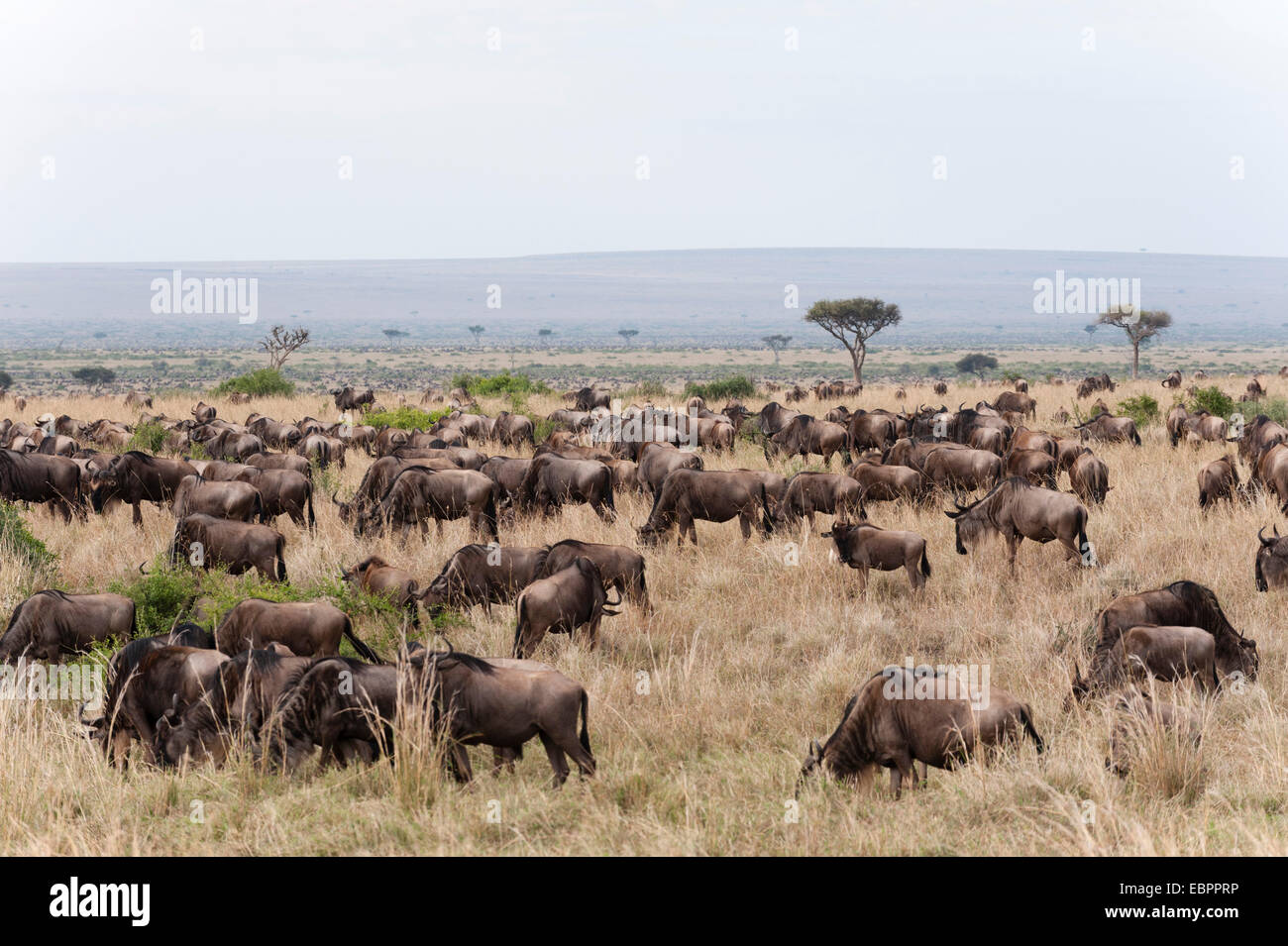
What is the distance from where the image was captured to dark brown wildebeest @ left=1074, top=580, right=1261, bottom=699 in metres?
7.40

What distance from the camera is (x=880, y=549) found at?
9.96 meters

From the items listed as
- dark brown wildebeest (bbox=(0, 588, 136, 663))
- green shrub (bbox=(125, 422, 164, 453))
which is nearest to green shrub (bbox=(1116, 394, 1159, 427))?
green shrub (bbox=(125, 422, 164, 453))

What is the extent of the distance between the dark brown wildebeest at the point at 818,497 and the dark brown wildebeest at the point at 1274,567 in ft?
13.3

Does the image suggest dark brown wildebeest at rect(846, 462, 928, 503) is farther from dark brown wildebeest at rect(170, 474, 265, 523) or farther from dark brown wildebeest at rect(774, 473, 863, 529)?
dark brown wildebeest at rect(170, 474, 265, 523)

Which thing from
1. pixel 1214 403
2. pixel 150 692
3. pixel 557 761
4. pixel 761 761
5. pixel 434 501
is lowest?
pixel 761 761

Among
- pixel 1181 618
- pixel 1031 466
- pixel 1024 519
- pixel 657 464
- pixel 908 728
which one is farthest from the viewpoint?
pixel 657 464

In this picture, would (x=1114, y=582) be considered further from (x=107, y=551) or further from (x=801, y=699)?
(x=107, y=551)

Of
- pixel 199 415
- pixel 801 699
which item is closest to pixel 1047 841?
pixel 801 699

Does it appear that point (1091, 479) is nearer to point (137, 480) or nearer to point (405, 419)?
point (137, 480)

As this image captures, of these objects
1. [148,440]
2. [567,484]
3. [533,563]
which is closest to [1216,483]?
[567,484]

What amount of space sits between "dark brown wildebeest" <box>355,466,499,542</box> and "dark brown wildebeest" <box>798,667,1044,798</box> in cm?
652

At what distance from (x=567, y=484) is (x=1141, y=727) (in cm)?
788

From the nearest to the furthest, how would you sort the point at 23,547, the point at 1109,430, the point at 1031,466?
the point at 23,547 → the point at 1031,466 → the point at 1109,430

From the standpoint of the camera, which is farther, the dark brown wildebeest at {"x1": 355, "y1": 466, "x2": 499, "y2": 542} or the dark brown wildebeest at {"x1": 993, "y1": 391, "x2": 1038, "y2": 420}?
the dark brown wildebeest at {"x1": 993, "y1": 391, "x2": 1038, "y2": 420}
